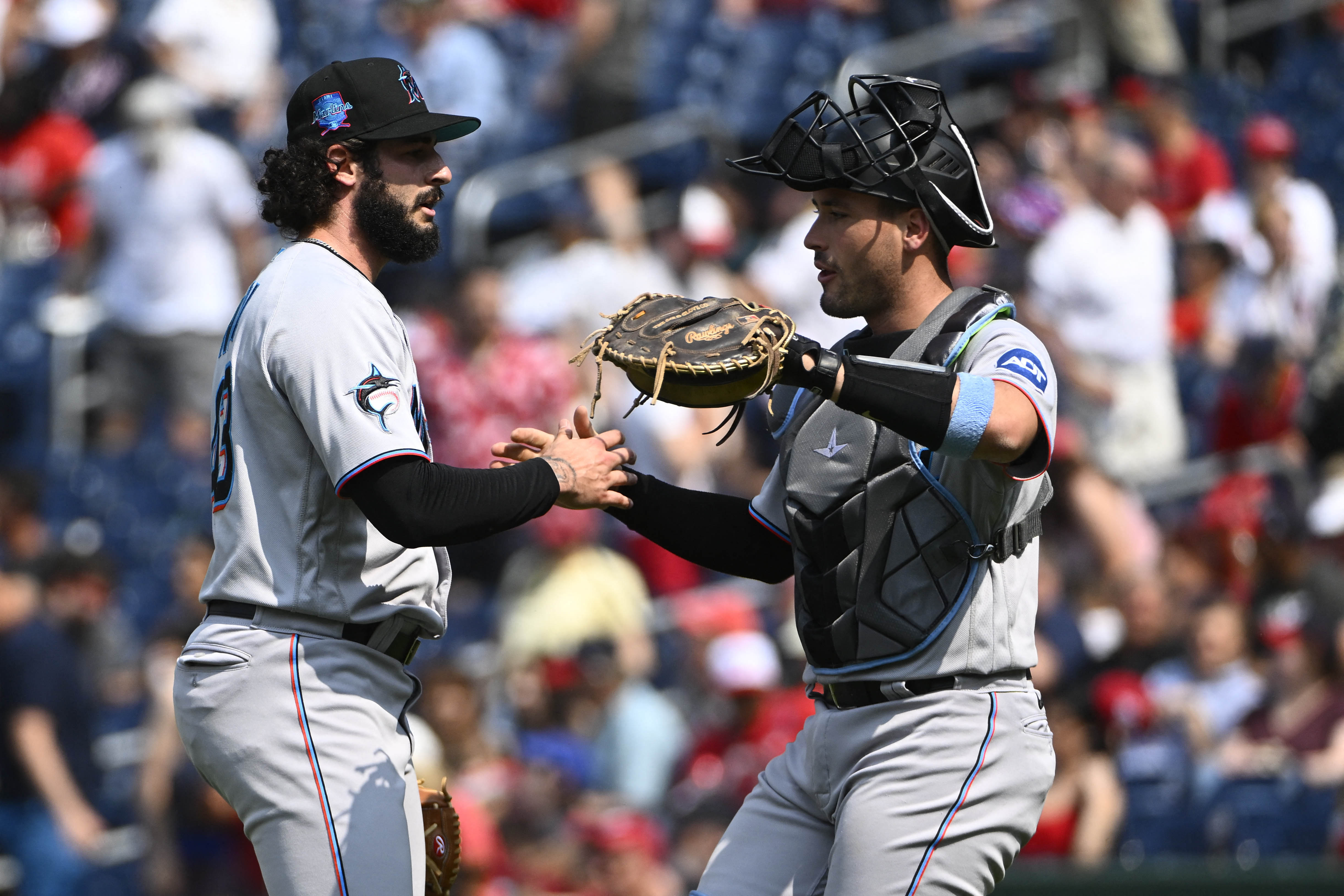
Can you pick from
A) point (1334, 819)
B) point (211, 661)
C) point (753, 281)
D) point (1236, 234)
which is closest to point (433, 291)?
point (753, 281)

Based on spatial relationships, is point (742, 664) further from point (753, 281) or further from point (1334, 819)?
point (753, 281)

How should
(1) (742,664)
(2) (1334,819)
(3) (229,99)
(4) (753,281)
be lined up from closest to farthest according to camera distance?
(2) (1334,819), (1) (742,664), (4) (753,281), (3) (229,99)

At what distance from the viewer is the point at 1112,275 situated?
888 centimetres

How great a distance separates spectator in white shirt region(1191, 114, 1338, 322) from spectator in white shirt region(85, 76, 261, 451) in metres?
→ 5.40

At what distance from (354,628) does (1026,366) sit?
143 cm

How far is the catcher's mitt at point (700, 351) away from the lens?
133 inches

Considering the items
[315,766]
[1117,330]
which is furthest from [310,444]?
[1117,330]

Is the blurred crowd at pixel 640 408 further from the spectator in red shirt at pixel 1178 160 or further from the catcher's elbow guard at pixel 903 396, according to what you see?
the catcher's elbow guard at pixel 903 396

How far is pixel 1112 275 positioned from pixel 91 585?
17.8ft

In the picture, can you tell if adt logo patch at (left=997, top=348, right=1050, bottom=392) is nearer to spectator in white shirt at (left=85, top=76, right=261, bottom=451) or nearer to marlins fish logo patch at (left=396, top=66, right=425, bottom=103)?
marlins fish logo patch at (left=396, top=66, right=425, bottom=103)

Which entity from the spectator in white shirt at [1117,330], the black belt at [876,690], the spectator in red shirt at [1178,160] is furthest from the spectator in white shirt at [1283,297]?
the black belt at [876,690]

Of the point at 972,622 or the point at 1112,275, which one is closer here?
the point at 972,622

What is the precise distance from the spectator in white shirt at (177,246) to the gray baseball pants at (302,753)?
690 centimetres

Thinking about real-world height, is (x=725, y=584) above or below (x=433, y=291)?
below
